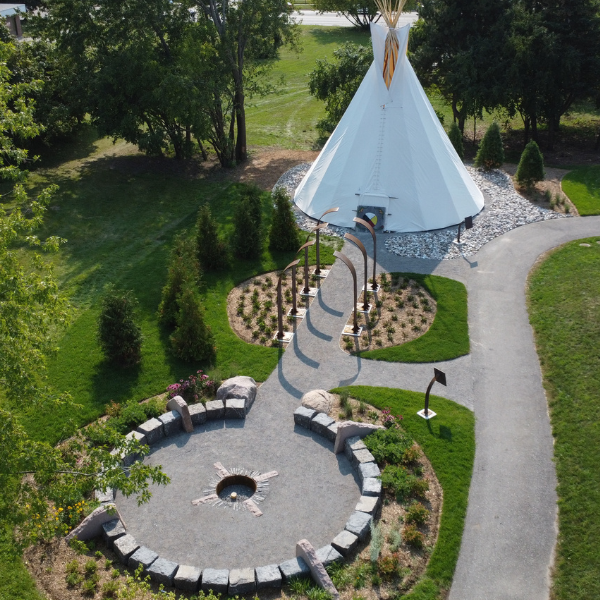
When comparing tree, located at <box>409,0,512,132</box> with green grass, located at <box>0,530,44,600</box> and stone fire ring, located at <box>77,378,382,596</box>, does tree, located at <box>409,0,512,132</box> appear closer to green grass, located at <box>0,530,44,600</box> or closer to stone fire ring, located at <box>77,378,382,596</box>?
stone fire ring, located at <box>77,378,382,596</box>

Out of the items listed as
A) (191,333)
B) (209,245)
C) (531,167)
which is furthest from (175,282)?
(531,167)

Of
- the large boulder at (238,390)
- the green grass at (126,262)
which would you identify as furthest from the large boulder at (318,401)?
the green grass at (126,262)

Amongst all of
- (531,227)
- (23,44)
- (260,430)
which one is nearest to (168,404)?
(260,430)

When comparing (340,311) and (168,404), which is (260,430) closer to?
(168,404)

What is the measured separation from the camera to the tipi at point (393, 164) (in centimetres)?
2628

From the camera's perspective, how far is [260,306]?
22.1 meters

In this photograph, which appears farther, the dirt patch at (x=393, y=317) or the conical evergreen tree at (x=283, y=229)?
the conical evergreen tree at (x=283, y=229)

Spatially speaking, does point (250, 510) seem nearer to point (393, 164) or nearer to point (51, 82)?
point (393, 164)

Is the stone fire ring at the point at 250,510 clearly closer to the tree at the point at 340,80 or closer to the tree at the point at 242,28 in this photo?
the tree at the point at 242,28

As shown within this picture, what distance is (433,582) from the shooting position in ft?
41.6

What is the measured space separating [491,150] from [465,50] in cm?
773

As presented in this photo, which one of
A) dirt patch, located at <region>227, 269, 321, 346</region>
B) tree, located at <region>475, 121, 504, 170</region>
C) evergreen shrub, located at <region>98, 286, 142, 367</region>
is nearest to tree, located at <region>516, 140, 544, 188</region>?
tree, located at <region>475, 121, 504, 170</region>

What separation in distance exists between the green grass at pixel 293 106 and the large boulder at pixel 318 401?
2222 centimetres

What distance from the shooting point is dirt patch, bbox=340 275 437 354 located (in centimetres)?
2011
